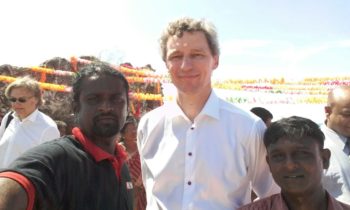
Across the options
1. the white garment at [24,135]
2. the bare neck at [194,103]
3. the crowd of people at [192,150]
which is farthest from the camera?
the white garment at [24,135]

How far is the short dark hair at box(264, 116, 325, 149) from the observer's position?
6.40 ft

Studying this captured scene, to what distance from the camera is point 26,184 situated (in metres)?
1.31

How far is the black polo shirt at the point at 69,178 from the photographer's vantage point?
1.38 metres

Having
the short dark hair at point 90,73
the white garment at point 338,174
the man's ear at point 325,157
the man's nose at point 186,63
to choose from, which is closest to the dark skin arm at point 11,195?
the short dark hair at point 90,73

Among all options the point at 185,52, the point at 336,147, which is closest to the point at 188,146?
the point at 185,52

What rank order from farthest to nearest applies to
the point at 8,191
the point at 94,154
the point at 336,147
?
the point at 336,147 → the point at 94,154 → the point at 8,191

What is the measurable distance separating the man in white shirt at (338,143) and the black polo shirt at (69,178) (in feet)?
4.14

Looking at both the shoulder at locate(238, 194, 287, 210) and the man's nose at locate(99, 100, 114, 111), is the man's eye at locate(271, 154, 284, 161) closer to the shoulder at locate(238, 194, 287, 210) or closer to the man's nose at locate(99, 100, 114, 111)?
the shoulder at locate(238, 194, 287, 210)

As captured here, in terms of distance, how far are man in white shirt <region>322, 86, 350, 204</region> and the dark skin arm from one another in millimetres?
1734

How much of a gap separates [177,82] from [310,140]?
749 mm

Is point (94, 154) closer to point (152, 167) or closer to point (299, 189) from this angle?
point (152, 167)

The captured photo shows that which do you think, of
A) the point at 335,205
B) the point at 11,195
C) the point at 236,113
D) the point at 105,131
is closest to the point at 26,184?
the point at 11,195

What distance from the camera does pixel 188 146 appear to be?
210cm

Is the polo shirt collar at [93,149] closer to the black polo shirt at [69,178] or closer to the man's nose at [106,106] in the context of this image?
the black polo shirt at [69,178]
